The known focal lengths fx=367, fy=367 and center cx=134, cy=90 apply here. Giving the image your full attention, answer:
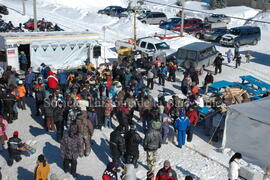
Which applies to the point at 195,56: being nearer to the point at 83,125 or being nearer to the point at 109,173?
the point at 83,125

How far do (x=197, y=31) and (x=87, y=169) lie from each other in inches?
1034

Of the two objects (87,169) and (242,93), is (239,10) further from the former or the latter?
(87,169)

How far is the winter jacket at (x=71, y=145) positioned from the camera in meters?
10.3

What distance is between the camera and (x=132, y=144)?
35.5 ft

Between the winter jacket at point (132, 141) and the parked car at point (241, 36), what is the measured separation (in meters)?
21.8

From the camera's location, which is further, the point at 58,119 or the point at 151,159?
the point at 58,119

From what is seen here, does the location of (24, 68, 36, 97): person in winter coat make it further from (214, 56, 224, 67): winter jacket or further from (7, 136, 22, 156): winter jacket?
(214, 56, 224, 67): winter jacket

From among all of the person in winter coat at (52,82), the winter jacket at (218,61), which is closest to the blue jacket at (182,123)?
the person in winter coat at (52,82)

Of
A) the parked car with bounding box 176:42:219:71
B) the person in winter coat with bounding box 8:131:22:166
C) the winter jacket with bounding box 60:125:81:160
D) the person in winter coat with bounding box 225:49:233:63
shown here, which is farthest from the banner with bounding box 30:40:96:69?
the winter jacket with bounding box 60:125:81:160

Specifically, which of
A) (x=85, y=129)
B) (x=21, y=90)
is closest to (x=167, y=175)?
(x=85, y=129)

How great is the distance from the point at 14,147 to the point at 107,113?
3823 mm

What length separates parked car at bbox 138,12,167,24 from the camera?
4101 centimetres

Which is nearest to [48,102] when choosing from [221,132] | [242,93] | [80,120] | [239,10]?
[80,120]

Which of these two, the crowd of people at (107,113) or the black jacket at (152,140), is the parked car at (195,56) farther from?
the black jacket at (152,140)
